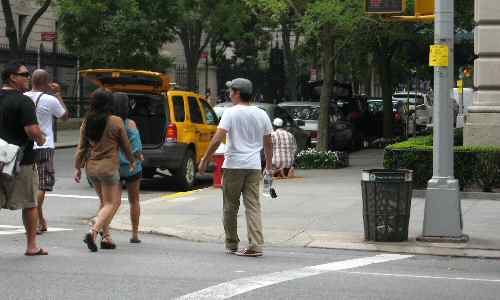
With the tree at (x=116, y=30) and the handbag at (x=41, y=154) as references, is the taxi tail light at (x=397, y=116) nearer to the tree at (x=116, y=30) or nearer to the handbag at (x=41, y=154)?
the tree at (x=116, y=30)

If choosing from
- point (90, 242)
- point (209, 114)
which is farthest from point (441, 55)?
point (209, 114)

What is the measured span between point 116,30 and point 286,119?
1226 cm

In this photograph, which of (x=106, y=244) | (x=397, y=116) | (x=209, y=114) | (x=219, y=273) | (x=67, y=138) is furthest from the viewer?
(x=397, y=116)

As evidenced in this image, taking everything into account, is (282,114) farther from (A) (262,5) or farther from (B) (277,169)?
(B) (277,169)

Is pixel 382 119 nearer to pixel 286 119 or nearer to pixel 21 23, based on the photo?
pixel 286 119

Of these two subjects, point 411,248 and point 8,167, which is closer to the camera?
point 8,167

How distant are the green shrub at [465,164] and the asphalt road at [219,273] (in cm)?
559

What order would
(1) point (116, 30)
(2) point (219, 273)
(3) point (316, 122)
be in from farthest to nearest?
(1) point (116, 30), (3) point (316, 122), (2) point (219, 273)

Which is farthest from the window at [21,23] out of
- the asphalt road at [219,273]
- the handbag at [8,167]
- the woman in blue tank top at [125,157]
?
the handbag at [8,167]

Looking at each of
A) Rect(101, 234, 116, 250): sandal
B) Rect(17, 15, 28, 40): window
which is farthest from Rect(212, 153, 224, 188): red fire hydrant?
Rect(17, 15, 28, 40): window

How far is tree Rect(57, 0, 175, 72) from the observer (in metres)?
33.9

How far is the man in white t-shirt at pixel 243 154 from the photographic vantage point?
10.2 meters

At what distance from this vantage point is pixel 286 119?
23.7 m

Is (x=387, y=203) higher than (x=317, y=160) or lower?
higher
